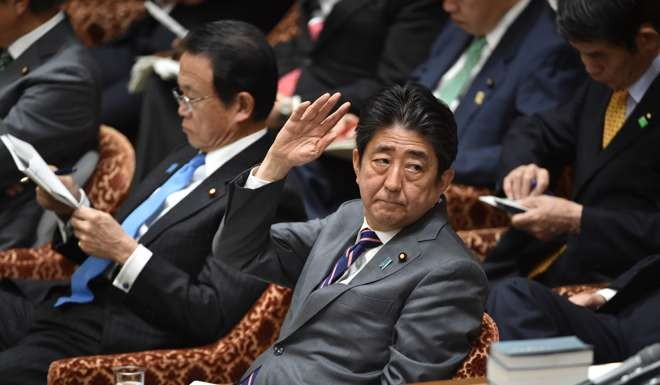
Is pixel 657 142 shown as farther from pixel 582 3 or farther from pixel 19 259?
pixel 19 259

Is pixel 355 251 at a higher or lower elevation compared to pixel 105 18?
higher

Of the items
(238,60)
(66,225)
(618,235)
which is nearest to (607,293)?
(618,235)

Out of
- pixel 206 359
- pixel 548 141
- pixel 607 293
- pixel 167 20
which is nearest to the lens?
pixel 206 359

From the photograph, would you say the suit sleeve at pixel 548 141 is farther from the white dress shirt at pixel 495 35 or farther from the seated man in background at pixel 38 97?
the seated man in background at pixel 38 97

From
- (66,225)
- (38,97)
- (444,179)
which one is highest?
(444,179)

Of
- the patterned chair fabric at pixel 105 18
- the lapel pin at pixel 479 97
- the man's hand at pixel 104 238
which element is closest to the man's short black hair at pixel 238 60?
the man's hand at pixel 104 238

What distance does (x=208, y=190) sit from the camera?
388cm

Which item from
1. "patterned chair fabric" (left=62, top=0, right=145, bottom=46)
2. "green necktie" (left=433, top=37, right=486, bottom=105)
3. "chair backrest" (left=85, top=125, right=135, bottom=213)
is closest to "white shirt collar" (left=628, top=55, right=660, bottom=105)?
"green necktie" (left=433, top=37, right=486, bottom=105)

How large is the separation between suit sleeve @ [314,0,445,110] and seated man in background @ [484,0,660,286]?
1101 millimetres

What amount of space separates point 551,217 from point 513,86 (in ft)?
2.54

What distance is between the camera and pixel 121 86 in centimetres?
622

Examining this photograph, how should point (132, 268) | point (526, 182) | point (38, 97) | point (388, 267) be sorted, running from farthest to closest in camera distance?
point (38, 97) < point (526, 182) < point (132, 268) < point (388, 267)

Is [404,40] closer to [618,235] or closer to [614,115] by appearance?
[614,115]

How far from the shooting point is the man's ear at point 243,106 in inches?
155
